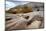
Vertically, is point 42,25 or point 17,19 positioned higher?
point 17,19

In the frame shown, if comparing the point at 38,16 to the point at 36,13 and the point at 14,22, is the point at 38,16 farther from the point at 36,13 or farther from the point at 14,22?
the point at 14,22

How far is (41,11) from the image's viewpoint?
A: 1.50 metres

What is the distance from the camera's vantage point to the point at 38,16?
1.49 meters

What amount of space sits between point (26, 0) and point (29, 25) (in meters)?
0.43
